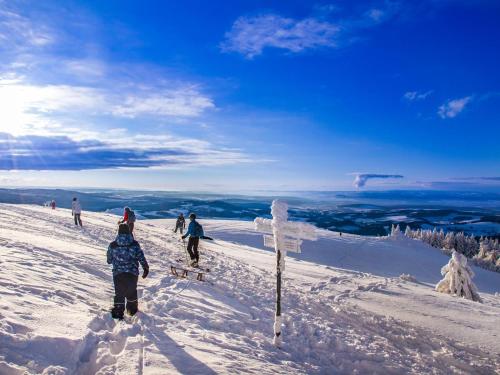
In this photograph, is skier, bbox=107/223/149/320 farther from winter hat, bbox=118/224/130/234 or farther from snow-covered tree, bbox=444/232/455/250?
snow-covered tree, bbox=444/232/455/250

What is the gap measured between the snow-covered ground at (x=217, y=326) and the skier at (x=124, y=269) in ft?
1.13

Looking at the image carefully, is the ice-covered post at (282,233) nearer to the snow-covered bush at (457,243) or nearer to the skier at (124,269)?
the skier at (124,269)

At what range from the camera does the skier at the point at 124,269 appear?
6977mm

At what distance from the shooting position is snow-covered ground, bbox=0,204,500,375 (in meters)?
5.18

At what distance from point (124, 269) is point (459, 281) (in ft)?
75.0

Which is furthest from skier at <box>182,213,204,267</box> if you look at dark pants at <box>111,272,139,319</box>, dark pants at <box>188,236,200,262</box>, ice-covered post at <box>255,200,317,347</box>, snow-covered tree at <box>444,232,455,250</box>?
snow-covered tree at <box>444,232,455,250</box>

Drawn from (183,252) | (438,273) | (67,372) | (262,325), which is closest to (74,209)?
(183,252)

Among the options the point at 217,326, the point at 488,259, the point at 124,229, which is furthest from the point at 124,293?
the point at 488,259

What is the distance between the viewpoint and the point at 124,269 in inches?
277

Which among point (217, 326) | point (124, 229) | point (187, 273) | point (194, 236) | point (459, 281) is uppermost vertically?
point (124, 229)

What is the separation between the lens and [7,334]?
16.1 feet

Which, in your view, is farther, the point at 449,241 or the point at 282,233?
the point at 449,241

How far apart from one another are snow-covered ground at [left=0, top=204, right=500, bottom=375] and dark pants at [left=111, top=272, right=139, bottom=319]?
0.25 m

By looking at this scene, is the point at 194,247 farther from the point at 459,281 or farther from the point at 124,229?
the point at 459,281
